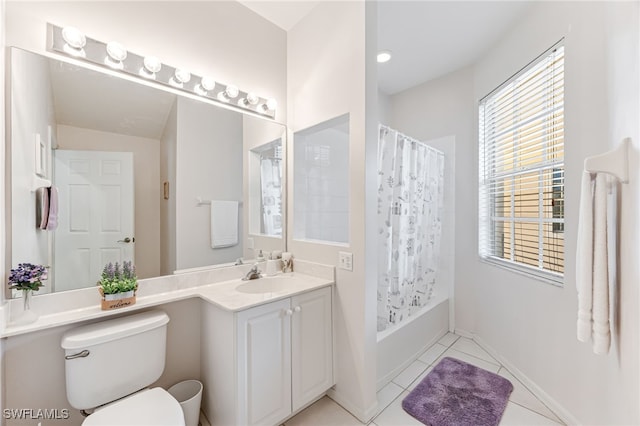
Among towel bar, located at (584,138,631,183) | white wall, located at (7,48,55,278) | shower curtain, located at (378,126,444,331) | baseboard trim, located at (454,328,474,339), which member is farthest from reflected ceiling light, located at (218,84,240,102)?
baseboard trim, located at (454,328,474,339)

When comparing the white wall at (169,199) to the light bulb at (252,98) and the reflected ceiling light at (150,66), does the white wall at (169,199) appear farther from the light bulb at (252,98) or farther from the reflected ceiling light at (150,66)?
the light bulb at (252,98)

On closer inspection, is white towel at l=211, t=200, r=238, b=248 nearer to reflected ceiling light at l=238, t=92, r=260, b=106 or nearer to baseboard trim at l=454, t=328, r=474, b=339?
reflected ceiling light at l=238, t=92, r=260, b=106

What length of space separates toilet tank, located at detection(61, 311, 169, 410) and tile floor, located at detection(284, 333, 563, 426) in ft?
2.97

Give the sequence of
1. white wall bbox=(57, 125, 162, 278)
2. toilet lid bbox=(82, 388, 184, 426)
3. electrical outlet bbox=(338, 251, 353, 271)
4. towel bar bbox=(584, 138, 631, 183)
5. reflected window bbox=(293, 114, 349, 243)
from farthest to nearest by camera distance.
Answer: reflected window bbox=(293, 114, 349, 243) → electrical outlet bbox=(338, 251, 353, 271) → white wall bbox=(57, 125, 162, 278) → toilet lid bbox=(82, 388, 184, 426) → towel bar bbox=(584, 138, 631, 183)

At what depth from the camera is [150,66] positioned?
1.52 m

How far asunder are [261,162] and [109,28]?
1.14 m

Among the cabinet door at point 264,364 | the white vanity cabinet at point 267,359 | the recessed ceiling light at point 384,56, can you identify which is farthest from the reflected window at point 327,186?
the cabinet door at point 264,364

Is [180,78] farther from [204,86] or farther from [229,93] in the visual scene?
[229,93]

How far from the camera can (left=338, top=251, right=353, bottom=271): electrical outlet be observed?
172cm

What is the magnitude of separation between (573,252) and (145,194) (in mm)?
2606

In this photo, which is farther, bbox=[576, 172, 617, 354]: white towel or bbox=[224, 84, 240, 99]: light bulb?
bbox=[224, 84, 240, 99]: light bulb

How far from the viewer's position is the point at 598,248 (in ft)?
2.95

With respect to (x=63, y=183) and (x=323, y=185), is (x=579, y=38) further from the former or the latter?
(x=63, y=183)

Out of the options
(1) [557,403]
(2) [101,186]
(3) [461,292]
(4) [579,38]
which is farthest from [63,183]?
(3) [461,292]
